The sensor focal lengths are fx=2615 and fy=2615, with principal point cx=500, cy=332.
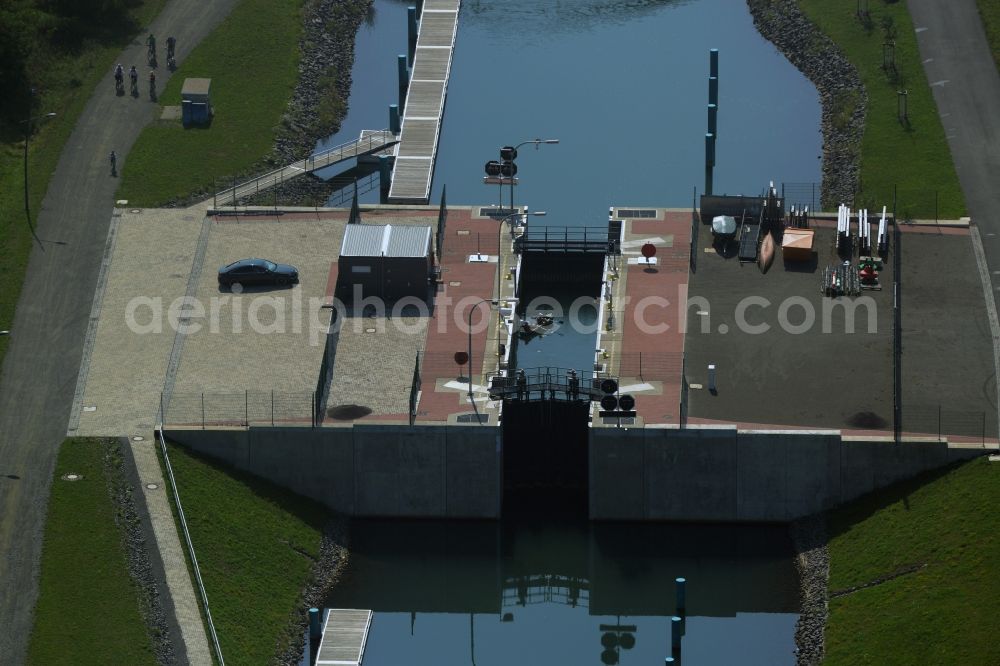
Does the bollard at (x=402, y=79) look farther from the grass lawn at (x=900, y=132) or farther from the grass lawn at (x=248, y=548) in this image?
the grass lawn at (x=248, y=548)

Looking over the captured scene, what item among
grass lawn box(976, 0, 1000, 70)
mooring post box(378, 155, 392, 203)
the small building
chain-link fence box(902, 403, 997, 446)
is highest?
grass lawn box(976, 0, 1000, 70)

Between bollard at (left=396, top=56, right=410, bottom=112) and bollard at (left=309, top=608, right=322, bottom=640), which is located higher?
bollard at (left=396, top=56, right=410, bottom=112)

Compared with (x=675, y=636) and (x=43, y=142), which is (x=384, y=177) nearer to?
(x=43, y=142)

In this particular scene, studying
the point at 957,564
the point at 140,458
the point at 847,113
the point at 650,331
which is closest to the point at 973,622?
the point at 957,564

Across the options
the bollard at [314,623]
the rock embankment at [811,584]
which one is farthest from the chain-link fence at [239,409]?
the rock embankment at [811,584]

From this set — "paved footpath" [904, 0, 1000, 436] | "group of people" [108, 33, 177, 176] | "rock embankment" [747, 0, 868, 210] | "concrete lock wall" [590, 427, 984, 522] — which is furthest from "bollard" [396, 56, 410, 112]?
"concrete lock wall" [590, 427, 984, 522]

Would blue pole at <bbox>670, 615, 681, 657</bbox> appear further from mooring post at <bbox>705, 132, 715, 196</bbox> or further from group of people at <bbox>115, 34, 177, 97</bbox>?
group of people at <bbox>115, 34, 177, 97</bbox>
